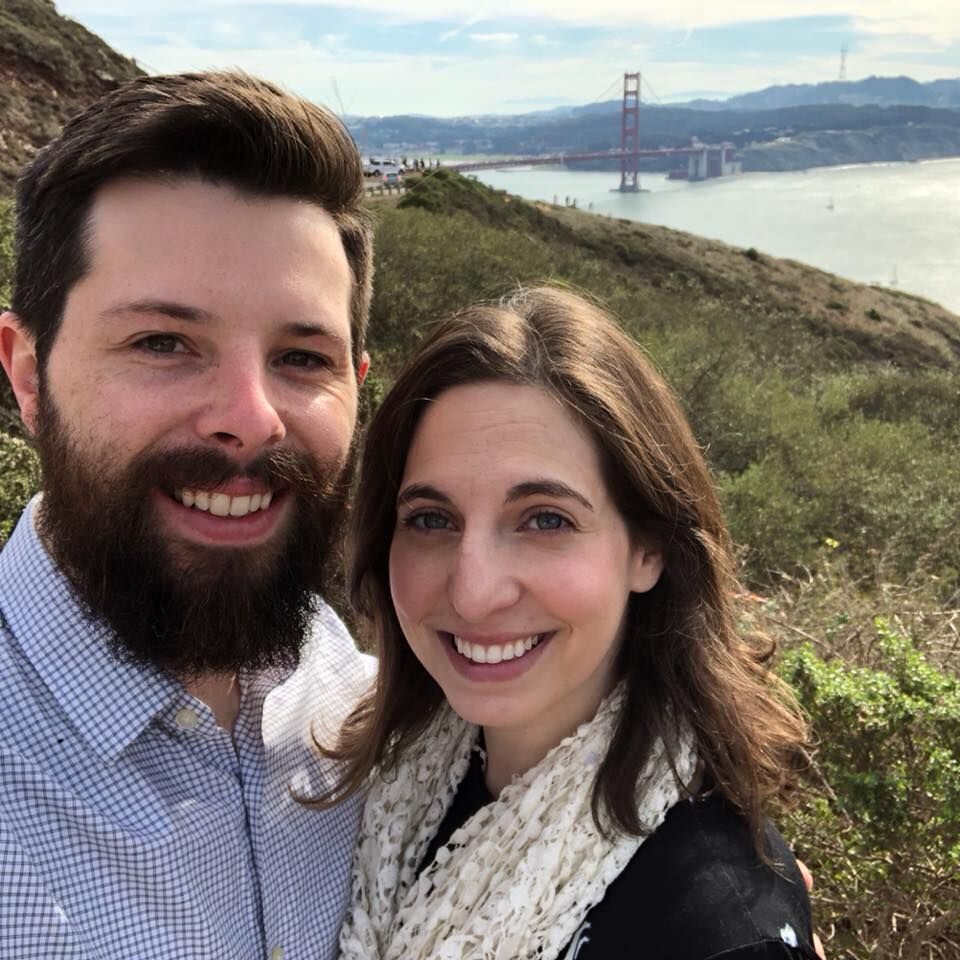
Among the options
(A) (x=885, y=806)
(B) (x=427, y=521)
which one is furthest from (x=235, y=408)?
(A) (x=885, y=806)

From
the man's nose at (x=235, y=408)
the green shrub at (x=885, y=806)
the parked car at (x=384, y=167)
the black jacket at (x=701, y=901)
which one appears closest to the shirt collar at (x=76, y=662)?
the man's nose at (x=235, y=408)

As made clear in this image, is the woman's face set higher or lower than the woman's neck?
higher

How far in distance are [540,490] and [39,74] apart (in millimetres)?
19860

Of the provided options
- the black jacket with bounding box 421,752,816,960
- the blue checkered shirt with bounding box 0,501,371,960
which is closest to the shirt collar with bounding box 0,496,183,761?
the blue checkered shirt with bounding box 0,501,371,960

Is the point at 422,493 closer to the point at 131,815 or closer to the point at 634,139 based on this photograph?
the point at 131,815

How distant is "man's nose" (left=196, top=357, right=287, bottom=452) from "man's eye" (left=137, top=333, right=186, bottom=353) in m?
0.08

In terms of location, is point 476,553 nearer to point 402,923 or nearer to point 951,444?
point 402,923

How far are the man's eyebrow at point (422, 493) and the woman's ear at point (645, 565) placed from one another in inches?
16.3

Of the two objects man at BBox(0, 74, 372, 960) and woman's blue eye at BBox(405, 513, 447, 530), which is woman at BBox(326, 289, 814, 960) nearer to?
woman's blue eye at BBox(405, 513, 447, 530)

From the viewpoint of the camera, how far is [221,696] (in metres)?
1.89

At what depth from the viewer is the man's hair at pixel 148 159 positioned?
5.52 ft

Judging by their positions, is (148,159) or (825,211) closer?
(148,159)

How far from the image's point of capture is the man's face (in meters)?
1.65

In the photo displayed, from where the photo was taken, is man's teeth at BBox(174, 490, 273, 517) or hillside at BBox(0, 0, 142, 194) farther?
hillside at BBox(0, 0, 142, 194)
